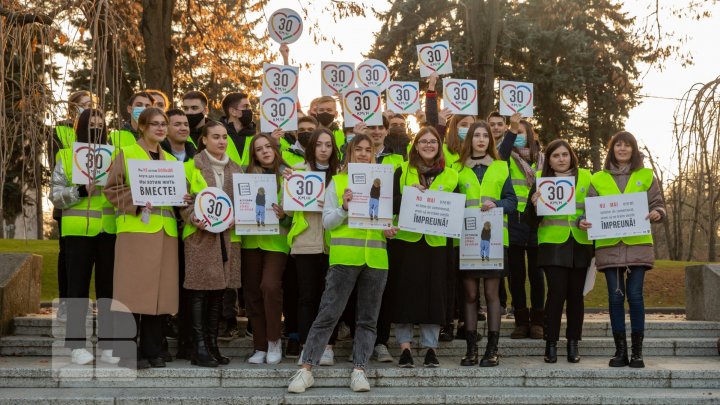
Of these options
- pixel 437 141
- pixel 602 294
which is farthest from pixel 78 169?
pixel 602 294

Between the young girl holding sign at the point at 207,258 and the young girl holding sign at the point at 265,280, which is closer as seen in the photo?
the young girl holding sign at the point at 207,258

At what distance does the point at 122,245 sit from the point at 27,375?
1.42 metres

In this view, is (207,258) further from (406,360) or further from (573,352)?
(573,352)

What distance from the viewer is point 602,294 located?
14.5 meters

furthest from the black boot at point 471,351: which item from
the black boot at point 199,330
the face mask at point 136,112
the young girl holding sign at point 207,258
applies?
the face mask at point 136,112

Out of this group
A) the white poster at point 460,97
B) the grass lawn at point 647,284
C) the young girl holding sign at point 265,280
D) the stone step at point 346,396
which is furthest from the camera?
the grass lawn at point 647,284

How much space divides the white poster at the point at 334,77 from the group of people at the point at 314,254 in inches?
50.3

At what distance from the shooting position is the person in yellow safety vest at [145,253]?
7.06 m

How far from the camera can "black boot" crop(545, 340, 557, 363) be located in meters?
7.93

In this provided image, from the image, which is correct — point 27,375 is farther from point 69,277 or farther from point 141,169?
point 141,169

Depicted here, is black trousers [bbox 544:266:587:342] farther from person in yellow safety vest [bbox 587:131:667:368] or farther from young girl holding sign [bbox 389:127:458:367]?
young girl holding sign [bbox 389:127:458:367]

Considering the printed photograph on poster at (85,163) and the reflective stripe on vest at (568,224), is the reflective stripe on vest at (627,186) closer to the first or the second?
the reflective stripe on vest at (568,224)

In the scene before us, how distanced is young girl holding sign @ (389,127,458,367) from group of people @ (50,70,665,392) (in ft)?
0.04

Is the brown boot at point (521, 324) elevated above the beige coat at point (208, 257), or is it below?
below
